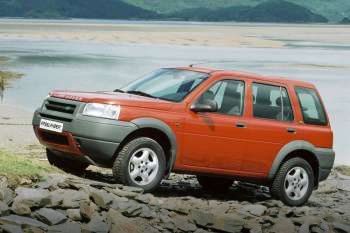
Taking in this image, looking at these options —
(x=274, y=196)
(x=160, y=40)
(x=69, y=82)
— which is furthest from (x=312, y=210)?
(x=160, y=40)

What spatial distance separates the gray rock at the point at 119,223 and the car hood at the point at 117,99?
1655 mm

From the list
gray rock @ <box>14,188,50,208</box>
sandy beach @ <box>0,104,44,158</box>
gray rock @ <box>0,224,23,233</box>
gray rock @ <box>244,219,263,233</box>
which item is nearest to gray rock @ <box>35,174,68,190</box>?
gray rock @ <box>14,188,50,208</box>

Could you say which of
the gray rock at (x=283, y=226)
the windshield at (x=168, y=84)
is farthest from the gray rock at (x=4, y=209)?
the gray rock at (x=283, y=226)

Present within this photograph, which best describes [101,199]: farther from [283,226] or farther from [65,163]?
[283,226]

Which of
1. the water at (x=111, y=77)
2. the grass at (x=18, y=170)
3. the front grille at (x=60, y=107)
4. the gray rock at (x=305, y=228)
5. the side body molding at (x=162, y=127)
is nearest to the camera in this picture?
the grass at (x=18, y=170)

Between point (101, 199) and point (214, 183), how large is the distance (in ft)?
12.8

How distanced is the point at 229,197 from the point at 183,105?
8.08 ft

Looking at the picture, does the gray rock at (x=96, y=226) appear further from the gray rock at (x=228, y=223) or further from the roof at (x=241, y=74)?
the roof at (x=241, y=74)

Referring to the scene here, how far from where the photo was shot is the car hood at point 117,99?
10.5 m

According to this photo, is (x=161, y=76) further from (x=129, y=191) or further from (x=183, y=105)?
(x=129, y=191)

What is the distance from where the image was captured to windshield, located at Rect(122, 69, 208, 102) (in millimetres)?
11398

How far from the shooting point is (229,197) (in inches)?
511

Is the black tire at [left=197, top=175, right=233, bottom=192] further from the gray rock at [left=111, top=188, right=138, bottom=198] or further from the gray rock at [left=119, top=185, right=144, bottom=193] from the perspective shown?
the gray rock at [left=111, top=188, right=138, bottom=198]

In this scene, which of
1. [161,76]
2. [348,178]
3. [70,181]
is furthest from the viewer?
[348,178]
